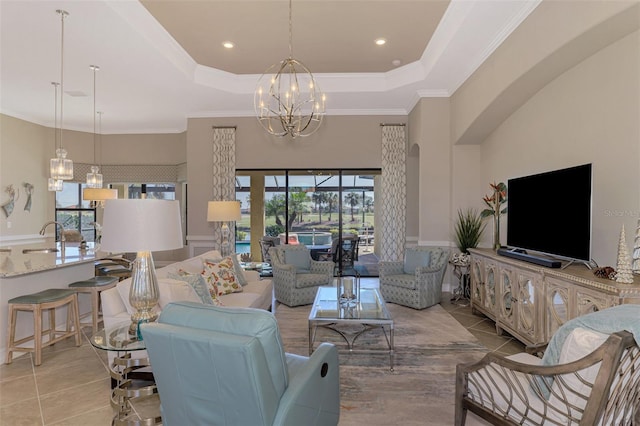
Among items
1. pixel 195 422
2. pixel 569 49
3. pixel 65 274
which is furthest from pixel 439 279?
pixel 65 274

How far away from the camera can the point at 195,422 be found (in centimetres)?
164

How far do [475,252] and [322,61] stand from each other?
11.9ft

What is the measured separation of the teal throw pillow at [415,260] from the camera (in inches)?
211

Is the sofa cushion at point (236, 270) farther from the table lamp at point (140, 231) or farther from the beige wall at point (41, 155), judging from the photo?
the beige wall at point (41, 155)

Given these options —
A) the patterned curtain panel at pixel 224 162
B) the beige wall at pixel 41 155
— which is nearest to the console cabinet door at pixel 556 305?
the patterned curtain panel at pixel 224 162

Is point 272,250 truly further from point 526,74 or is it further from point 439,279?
point 526,74

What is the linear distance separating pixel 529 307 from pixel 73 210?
32.1ft

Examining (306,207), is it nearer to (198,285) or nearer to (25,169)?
(198,285)

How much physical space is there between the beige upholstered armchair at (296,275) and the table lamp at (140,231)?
3009 millimetres

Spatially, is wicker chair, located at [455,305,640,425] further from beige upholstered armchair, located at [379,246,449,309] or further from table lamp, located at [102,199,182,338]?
beige upholstered armchair, located at [379,246,449,309]

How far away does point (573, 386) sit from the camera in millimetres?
1534

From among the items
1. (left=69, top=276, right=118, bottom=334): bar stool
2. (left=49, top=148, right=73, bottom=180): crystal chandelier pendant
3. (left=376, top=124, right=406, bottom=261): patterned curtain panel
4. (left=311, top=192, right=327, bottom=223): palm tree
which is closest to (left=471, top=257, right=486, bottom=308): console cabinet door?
(left=376, top=124, right=406, bottom=261): patterned curtain panel

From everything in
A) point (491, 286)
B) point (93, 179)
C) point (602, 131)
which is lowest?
point (491, 286)

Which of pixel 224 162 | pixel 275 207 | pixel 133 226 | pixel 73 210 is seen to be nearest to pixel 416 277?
pixel 275 207
